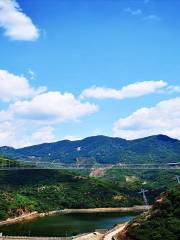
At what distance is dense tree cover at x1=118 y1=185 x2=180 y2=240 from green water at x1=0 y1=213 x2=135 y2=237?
1753 cm

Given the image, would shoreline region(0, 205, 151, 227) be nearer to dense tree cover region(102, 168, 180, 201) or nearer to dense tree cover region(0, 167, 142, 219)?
dense tree cover region(0, 167, 142, 219)

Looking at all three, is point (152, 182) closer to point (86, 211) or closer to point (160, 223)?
point (86, 211)

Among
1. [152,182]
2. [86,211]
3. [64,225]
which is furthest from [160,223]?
[152,182]

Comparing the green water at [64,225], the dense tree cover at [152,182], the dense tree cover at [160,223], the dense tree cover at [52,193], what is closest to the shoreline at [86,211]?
the dense tree cover at [52,193]

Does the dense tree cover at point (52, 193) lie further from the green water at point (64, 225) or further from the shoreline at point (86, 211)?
the green water at point (64, 225)

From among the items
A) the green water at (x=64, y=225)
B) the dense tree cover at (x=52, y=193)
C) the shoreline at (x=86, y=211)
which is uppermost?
the dense tree cover at (x=52, y=193)

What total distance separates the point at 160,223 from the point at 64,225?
110 feet

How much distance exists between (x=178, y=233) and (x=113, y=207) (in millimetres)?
71780

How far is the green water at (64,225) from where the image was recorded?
85.1 meters

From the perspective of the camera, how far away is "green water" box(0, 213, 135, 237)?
85.1m

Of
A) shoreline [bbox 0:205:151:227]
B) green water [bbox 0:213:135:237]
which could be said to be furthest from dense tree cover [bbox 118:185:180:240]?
shoreline [bbox 0:205:151:227]

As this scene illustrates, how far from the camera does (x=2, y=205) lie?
360 feet

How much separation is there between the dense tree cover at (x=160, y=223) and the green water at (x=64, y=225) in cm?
1753

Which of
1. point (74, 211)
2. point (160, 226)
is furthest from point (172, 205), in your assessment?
point (74, 211)
